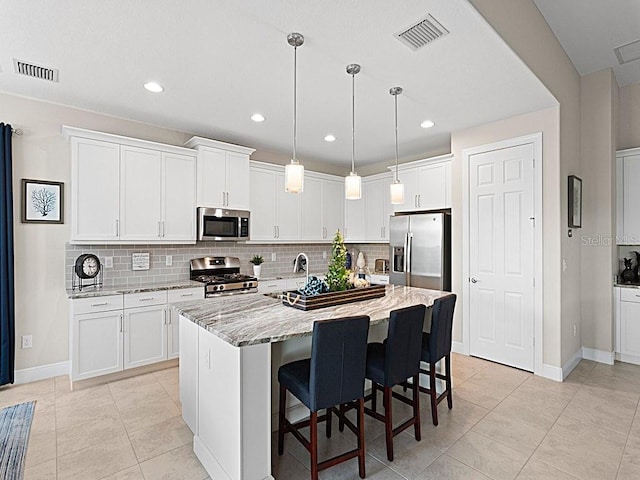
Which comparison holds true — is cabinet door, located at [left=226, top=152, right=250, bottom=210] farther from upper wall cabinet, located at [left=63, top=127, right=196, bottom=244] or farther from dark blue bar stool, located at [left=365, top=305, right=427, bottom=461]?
dark blue bar stool, located at [left=365, top=305, right=427, bottom=461]

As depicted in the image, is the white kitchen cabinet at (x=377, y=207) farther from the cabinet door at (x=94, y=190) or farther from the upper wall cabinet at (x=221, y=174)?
the cabinet door at (x=94, y=190)

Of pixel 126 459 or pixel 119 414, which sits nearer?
pixel 126 459

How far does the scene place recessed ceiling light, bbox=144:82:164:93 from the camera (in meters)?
3.03

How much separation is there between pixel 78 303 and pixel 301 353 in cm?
225

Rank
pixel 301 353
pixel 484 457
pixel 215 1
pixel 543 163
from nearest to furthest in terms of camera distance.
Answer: pixel 215 1 < pixel 484 457 < pixel 301 353 < pixel 543 163

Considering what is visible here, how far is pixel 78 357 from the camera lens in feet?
10.6

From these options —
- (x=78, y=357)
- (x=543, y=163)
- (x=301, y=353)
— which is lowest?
(x=78, y=357)

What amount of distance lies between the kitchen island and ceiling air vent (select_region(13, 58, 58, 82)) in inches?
89.5

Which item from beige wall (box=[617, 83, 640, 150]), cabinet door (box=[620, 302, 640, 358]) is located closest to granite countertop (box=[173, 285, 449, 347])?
cabinet door (box=[620, 302, 640, 358])

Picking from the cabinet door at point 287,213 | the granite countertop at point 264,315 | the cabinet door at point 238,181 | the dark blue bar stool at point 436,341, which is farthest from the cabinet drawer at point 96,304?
the dark blue bar stool at point 436,341

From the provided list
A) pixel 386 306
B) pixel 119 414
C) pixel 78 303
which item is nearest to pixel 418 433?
pixel 386 306

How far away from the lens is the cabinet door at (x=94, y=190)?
3.44 meters

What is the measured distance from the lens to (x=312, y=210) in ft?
18.6

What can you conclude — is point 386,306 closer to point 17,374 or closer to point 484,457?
point 484,457
